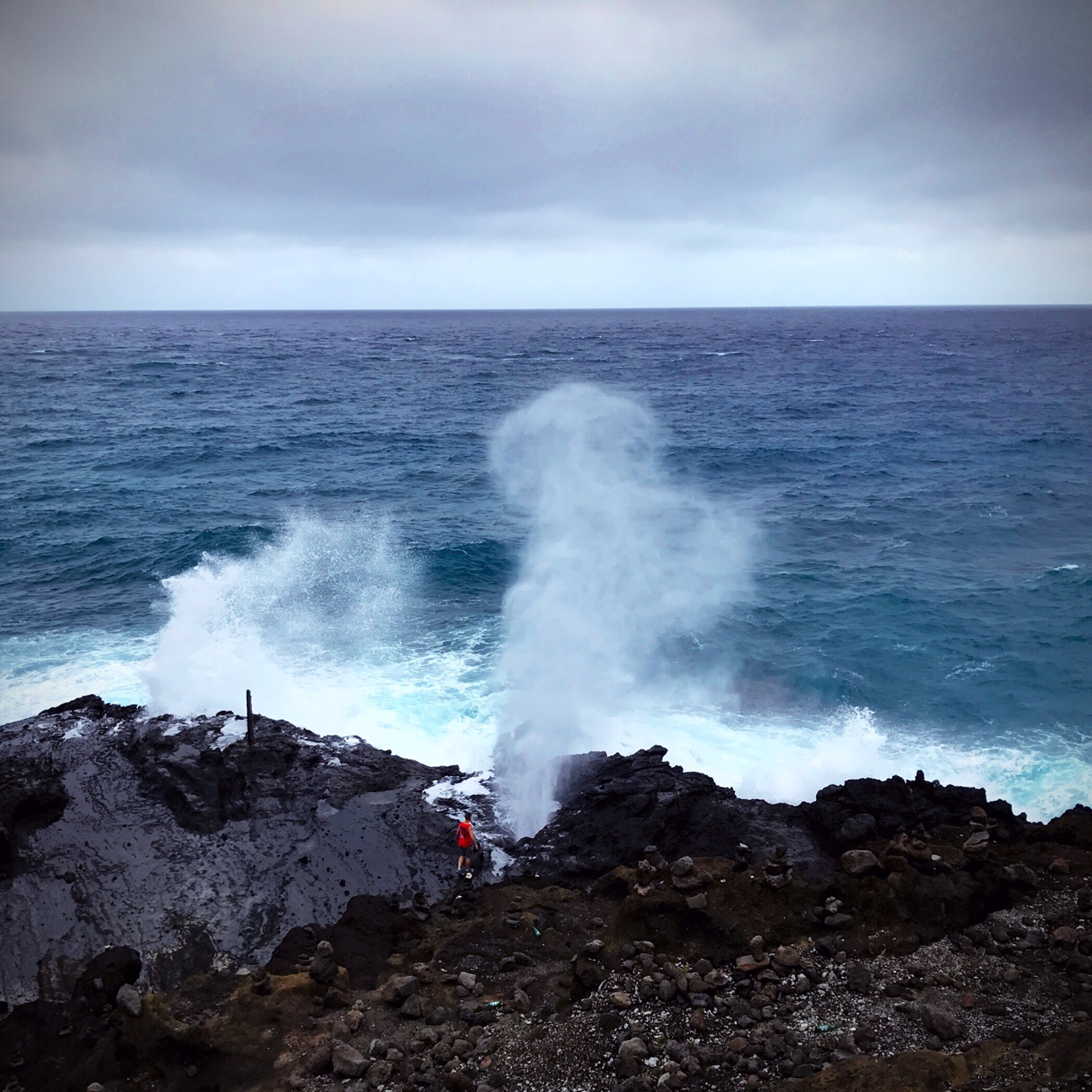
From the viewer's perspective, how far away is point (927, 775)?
19484 mm

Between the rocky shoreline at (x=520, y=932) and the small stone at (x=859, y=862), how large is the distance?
4 centimetres

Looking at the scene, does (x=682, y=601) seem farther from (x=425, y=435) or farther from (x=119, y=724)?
(x=425, y=435)

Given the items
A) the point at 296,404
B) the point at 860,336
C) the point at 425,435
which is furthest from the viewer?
the point at 860,336

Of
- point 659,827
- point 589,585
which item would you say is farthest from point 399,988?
point 589,585

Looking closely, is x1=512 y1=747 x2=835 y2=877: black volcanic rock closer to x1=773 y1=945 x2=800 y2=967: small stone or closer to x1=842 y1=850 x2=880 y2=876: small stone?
x1=842 y1=850 x2=880 y2=876: small stone

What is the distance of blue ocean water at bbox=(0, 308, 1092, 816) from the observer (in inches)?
842

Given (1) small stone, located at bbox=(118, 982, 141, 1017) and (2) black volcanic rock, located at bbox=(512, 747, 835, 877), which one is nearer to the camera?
(1) small stone, located at bbox=(118, 982, 141, 1017)

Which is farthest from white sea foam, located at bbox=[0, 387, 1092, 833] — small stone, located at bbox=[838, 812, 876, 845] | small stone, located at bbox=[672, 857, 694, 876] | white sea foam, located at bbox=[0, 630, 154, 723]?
small stone, located at bbox=[672, 857, 694, 876]

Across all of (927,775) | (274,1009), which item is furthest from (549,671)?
(274,1009)

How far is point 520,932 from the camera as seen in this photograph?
1260cm

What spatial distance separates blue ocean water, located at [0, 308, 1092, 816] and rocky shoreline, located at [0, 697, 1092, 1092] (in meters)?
3.82

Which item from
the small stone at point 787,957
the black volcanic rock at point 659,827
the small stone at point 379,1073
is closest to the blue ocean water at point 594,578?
the black volcanic rock at point 659,827

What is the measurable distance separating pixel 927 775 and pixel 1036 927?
825cm

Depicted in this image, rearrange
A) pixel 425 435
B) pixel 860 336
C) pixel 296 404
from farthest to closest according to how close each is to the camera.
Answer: pixel 860 336, pixel 296 404, pixel 425 435
